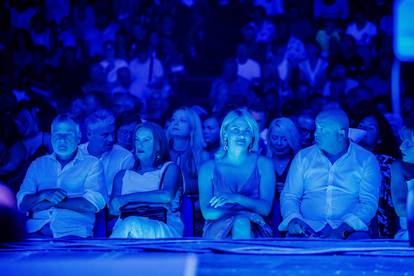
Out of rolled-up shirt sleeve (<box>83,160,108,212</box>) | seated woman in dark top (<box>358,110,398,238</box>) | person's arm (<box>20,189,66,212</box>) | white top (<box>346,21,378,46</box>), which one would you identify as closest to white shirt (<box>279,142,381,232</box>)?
seated woman in dark top (<box>358,110,398,238</box>)

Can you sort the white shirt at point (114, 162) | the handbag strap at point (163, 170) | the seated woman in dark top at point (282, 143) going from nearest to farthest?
the handbag strap at point (163, 170), the seated woman in dark top at point (282, 143), the white shirt at point (114, 162)

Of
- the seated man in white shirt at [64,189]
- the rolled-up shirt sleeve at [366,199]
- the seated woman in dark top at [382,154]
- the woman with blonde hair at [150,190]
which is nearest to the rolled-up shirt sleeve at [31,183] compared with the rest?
the seated man in white shirt at [64,189]

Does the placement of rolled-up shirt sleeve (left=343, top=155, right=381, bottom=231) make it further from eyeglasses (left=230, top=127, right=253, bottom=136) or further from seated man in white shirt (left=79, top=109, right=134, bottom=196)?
seated man in white shirt (left=79, top=109, right=134, bottom=196)

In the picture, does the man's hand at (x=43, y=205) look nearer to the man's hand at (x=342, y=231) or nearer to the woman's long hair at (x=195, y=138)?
the woman's long hair at (x=195, y=138)

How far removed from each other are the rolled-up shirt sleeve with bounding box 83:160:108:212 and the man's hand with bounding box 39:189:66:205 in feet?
0.57

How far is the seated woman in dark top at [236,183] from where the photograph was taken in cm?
447

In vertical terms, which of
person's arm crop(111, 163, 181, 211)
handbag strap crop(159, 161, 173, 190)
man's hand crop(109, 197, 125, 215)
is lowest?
man's hand crop(109, 197, 125, 215)

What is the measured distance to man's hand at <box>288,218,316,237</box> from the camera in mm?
4406

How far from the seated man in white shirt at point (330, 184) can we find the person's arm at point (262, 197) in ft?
0.32

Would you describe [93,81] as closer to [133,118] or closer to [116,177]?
[133,118]

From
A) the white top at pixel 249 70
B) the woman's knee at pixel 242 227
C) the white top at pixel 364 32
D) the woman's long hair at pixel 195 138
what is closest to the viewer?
the woman's knee at pixel 242 227

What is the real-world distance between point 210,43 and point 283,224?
5.67 m

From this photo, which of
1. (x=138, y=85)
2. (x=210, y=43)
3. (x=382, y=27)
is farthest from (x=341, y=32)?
(x=138, y=85)

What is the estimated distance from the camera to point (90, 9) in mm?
10000
